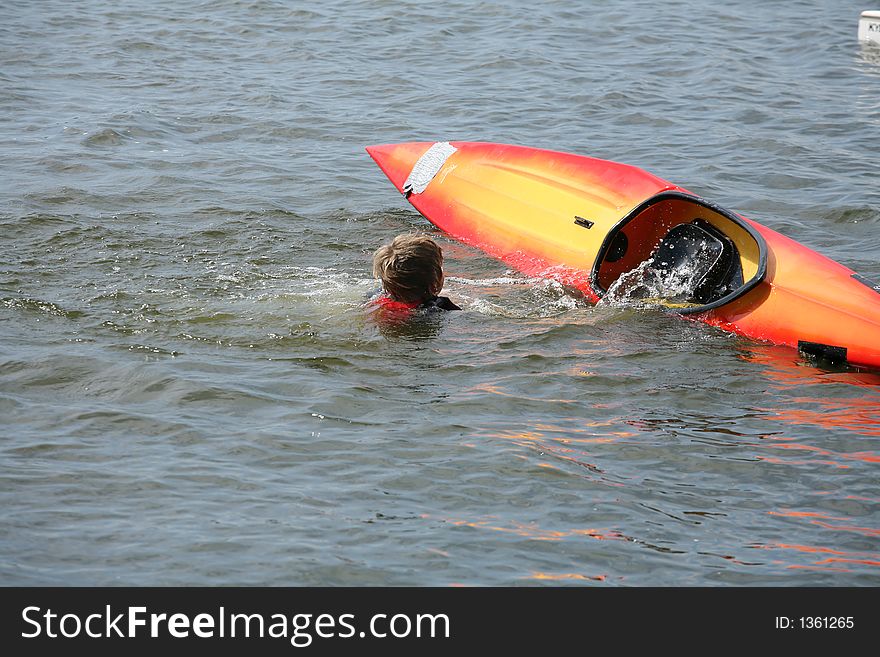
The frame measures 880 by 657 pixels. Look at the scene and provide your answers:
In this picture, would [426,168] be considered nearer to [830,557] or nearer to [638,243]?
[638,243]

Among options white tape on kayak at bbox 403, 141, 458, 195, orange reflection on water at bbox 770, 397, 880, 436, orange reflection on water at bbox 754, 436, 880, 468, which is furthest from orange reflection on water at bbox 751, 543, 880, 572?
white tape on kayak at bbox 403, 141, 458, 195

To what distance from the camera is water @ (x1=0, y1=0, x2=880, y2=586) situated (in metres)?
3.59

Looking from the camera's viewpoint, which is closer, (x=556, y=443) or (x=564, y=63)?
(x=556, y=443)

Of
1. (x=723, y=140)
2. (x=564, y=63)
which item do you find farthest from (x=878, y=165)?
(x=564, y=63)

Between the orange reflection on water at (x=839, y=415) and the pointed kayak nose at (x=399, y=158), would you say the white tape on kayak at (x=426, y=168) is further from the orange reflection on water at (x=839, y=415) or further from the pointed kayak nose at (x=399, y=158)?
the orange reflection on water at (x=839, y=415)

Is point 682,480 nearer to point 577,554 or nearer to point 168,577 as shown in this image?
point 577,554

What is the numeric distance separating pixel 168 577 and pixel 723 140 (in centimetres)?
771

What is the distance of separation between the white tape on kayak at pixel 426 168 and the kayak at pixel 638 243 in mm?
11

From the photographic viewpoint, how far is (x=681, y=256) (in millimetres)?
6160

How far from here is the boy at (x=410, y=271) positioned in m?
5.33

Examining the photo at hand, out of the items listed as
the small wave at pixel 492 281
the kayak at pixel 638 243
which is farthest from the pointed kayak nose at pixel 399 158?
the small wave at pixel 492 281

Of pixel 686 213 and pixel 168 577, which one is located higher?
pixel 686 213

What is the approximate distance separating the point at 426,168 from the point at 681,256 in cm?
239

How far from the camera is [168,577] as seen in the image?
3.34 m
